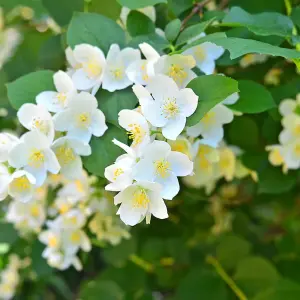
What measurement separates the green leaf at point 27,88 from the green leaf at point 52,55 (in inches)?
7.6

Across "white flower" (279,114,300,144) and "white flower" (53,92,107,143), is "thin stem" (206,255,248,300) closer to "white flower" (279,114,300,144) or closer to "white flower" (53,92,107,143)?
"white flower" (279,114,300,144)

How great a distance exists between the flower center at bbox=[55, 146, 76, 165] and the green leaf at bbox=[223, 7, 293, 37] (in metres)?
0.24

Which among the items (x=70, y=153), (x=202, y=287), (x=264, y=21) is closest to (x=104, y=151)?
(x=70, y=153)

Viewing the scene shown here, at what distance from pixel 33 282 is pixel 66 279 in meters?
0.08

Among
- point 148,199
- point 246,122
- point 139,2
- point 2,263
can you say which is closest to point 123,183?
point 148,199

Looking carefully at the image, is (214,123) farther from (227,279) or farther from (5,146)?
(227,279)

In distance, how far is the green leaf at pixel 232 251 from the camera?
40.3 inches

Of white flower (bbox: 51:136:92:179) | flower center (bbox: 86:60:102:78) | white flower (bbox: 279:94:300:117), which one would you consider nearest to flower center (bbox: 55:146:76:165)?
white flower (bbox: 51:136:92:179)

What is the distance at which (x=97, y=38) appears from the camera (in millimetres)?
661

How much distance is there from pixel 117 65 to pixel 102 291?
56cm

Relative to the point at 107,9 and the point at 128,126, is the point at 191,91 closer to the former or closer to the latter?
the point at 128,126

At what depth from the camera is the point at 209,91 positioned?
56cm

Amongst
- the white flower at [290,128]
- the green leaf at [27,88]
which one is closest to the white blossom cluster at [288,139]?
the white flower at [290,128]

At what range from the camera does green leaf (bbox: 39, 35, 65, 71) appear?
0.86 metres
